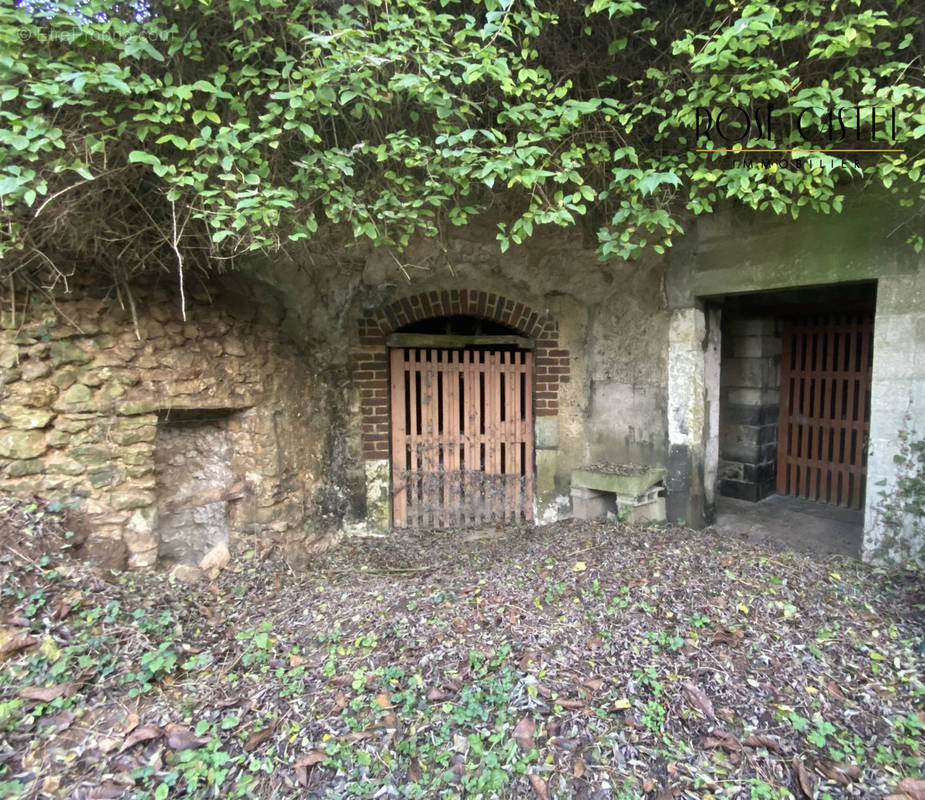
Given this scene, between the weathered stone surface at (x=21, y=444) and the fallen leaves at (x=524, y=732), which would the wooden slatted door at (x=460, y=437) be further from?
the fallen leaves at (x=524, y=732)

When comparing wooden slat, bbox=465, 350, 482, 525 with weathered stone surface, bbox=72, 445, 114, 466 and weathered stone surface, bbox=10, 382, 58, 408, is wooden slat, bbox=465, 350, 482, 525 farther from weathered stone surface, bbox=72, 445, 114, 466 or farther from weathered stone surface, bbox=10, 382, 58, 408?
weathered stone surface, bbox=10, 382, 58, 408

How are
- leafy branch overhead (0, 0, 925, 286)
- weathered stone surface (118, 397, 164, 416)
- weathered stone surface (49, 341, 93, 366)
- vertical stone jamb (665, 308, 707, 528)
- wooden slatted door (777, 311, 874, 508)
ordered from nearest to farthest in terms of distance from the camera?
leafy branch overhead (0, 0, 925, 286), weathered stone surface (49, 341, 93, 366), weathered stone surface (118, 397, 164, 416), vertical stone jamb (665, 308, 707, 528), wooden slatted door (777, 311, 874, 508)

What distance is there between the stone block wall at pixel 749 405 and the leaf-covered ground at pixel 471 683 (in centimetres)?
231

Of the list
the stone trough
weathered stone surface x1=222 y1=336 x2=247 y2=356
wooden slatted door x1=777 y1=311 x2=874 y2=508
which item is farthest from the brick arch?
wooden slatted door x1=777 y1=311 x2=874 y2=508

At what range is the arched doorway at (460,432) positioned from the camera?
4.64 meters

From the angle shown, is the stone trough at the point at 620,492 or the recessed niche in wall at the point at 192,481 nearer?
the recessed niche in wall at the point at 192,481

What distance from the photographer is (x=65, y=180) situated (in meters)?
2.74

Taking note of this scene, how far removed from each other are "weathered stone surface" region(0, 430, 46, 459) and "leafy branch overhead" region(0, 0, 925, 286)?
3.02 ft

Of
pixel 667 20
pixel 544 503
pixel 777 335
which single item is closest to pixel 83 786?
pixel 544 503

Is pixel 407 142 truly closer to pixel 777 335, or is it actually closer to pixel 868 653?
pixel 868 653

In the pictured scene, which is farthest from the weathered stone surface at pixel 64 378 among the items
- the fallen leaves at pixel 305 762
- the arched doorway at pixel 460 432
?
the fallen leaves at pixel 305 762

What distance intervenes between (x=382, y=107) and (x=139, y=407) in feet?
7.85

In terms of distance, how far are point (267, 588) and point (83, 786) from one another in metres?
1.62

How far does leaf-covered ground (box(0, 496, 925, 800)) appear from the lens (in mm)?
1853
